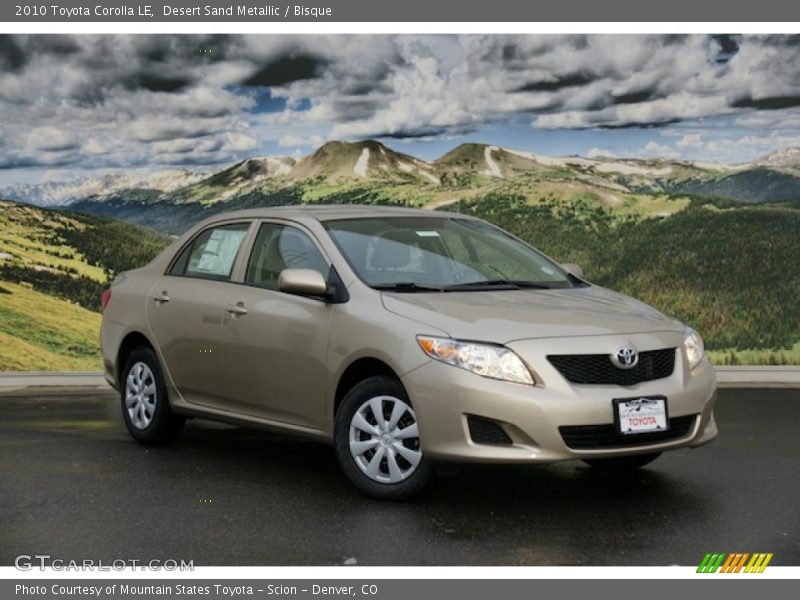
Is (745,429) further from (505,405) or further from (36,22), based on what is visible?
(36,22)

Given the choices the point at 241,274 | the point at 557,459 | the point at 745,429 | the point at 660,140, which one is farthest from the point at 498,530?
the point at 660,140

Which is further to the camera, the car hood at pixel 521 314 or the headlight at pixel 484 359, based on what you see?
the car hood at pixel 521 314

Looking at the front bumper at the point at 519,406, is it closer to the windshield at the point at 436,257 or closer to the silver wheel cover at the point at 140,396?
the windshield at the point at 436,257

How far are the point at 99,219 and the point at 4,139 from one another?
1.57 m

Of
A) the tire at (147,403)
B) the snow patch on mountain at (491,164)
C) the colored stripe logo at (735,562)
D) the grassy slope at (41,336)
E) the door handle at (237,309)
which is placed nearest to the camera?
the colored stripe logo at (735,562)

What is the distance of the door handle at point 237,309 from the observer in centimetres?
792

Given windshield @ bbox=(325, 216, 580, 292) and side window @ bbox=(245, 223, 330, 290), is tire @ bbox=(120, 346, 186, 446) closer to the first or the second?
side window @ bbox=(245, 223, 330, 290)

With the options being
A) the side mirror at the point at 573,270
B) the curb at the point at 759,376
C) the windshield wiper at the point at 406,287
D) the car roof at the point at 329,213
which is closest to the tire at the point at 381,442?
the windshield wiper at the point at 406,287

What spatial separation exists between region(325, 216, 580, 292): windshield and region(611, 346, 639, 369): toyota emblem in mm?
1146

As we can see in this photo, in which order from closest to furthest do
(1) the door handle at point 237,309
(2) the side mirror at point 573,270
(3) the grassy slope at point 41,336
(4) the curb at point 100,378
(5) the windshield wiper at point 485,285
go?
(5) the windshield wiper at point 485,285
(1) the door handle at point 237,309
(2) the side mirror at point 573,270
(4) the curb at point 100,378
(3) the grassy slope at point 41,336

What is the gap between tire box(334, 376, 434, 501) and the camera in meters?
6.78

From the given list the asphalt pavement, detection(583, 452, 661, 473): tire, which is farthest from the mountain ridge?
detection(583, 452, 661, 473): tire

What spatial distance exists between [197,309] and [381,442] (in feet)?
6.72

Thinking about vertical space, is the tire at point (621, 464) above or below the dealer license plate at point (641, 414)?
below
